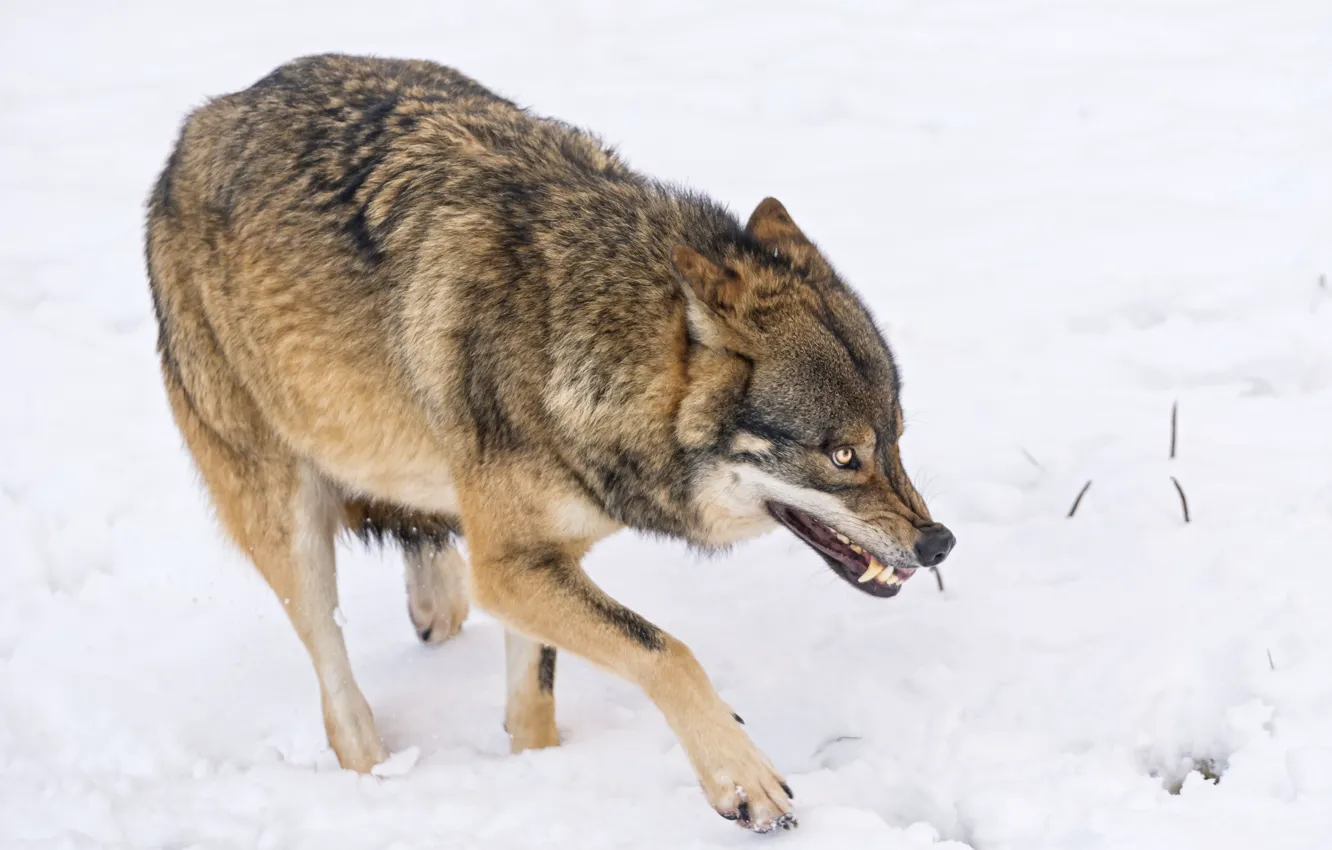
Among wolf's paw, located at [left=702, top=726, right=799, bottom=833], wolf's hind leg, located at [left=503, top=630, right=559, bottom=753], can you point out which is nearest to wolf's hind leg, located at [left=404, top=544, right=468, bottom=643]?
wolf's hind leg, located at [left=503, top=630, right=559, bottom=753]

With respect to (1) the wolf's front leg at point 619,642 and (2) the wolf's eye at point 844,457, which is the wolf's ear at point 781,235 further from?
(1) the wolf's front leg at point 619,642

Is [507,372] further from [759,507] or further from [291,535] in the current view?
[291,535]

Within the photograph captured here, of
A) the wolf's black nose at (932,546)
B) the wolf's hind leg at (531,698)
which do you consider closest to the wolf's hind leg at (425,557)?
the wolf's hind leg at (531,698)

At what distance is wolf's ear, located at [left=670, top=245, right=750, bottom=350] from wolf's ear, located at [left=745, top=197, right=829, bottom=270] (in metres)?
0.33

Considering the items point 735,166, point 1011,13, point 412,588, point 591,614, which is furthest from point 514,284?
point 1011,13

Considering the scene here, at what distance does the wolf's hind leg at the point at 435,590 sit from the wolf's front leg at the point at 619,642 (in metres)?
1.17

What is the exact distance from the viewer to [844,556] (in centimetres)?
388

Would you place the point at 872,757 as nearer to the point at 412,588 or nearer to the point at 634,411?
the point at 634,411

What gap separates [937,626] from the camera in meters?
4.63

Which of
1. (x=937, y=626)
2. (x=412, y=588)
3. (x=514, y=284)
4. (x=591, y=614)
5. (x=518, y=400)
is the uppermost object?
(x=514, y=284)

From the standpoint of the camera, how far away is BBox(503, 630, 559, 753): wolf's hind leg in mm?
4695

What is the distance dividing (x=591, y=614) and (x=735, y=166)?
5118 mm

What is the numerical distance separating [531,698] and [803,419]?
1.61 m

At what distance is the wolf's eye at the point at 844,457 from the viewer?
3701mm
